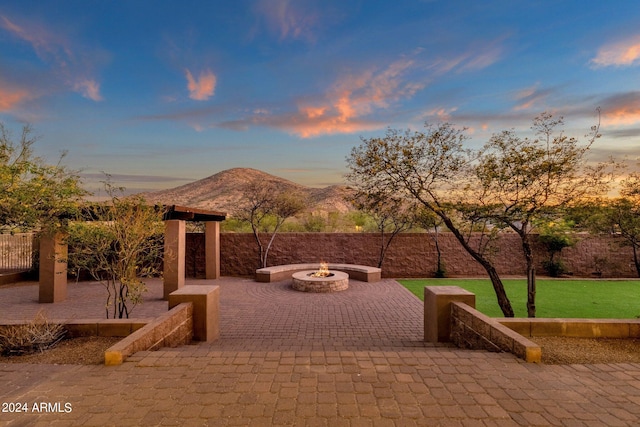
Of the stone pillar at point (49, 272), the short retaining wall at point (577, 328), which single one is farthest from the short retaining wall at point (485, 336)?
the stone pillar at point (49, 272)

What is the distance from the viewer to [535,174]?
23.1 feet

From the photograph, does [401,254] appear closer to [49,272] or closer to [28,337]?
[28,337]

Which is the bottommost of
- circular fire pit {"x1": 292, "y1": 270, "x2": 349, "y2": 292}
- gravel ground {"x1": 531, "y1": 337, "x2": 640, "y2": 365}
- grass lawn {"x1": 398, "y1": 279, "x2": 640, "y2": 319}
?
grass lawn {"x1": 398, "y1": 279, "x2": 640, "y2": 319}

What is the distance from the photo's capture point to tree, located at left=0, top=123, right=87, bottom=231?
19.4ft

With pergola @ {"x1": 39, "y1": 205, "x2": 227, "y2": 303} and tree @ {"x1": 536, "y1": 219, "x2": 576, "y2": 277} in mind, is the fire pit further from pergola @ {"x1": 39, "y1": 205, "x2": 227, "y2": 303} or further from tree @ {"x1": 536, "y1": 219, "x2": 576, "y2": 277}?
Answer: tree @ {"x1": 536, "y1": 219, "x2": 576, "y2": 277}

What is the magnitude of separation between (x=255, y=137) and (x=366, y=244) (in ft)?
34.2

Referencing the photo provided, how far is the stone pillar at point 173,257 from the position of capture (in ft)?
32.3

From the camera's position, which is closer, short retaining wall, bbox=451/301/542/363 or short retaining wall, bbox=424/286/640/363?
short retaining wall, bbox=451/301/542/363

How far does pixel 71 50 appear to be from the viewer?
Result: 10.4m

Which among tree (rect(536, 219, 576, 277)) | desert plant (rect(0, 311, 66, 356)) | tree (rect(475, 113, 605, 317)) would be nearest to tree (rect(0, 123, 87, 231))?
desert plant (rect(0, 311, 66, 356))

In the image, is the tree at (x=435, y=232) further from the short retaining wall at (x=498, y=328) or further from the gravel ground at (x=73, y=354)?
the gravel ground at (x=73, y=354)

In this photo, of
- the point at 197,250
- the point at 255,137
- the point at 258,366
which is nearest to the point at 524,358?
the point at 258,366

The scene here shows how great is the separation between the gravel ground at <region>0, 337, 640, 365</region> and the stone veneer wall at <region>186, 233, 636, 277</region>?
10.0 meters

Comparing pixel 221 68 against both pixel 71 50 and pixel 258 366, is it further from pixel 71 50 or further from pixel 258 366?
pixel 258 366
